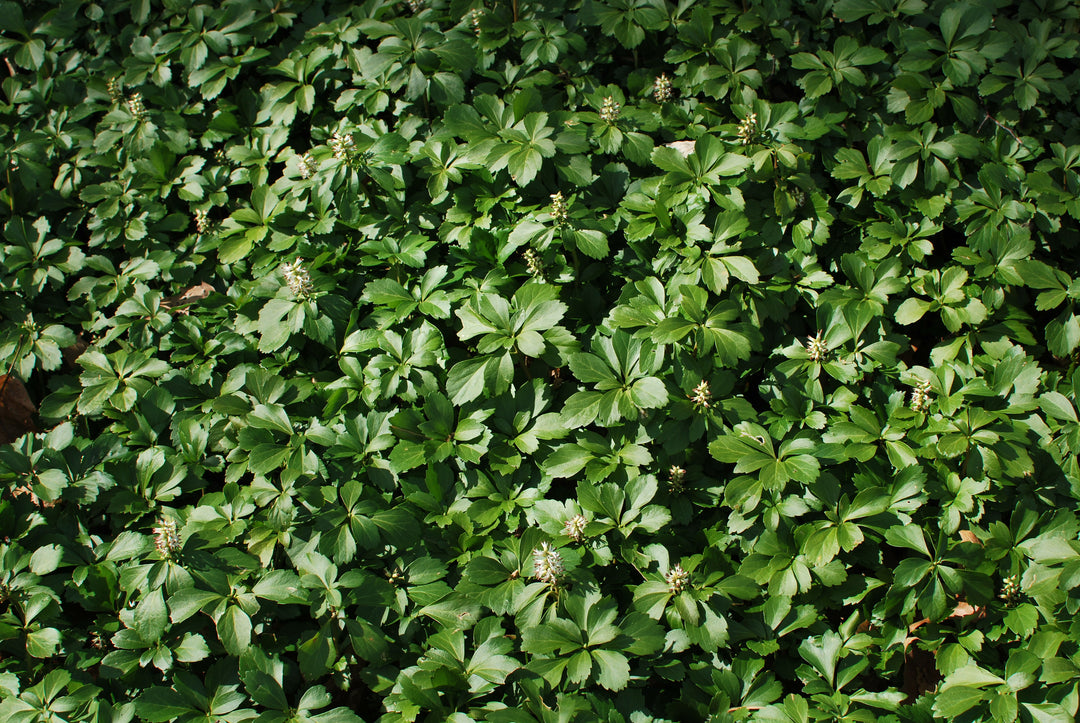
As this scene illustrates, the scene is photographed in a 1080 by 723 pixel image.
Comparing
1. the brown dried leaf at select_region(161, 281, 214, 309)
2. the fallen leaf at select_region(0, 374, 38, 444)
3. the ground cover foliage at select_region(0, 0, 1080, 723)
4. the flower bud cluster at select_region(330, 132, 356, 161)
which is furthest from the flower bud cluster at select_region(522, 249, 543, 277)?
the fallen leaf at select_region(0, 374, 38, 444)

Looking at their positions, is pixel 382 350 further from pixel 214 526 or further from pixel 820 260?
pixel 820 260

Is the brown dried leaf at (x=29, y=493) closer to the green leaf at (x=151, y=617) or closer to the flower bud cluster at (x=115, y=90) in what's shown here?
the green leaf at (x=151, y=617)

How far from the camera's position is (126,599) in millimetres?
2059

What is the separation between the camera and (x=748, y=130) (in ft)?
8.32

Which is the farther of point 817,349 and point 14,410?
point 14,410

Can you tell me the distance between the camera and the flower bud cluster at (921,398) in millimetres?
2172

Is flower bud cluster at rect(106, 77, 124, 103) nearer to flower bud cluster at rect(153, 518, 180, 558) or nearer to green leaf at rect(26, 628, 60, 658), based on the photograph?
flower bud cluster at rect(153, 518, 180, 558)

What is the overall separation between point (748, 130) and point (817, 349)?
817 millimetres

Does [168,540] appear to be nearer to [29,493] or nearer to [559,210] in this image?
[29,493]

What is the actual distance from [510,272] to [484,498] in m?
0.73

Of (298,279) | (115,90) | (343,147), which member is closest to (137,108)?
(115,90)

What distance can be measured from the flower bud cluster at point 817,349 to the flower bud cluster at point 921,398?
280 millimetres

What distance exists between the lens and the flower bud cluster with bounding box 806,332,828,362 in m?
2.25

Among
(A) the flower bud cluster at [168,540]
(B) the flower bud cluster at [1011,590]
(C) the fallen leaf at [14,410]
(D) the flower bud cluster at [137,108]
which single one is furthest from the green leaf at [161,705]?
(D) the flower bud cluster at [137,108]
